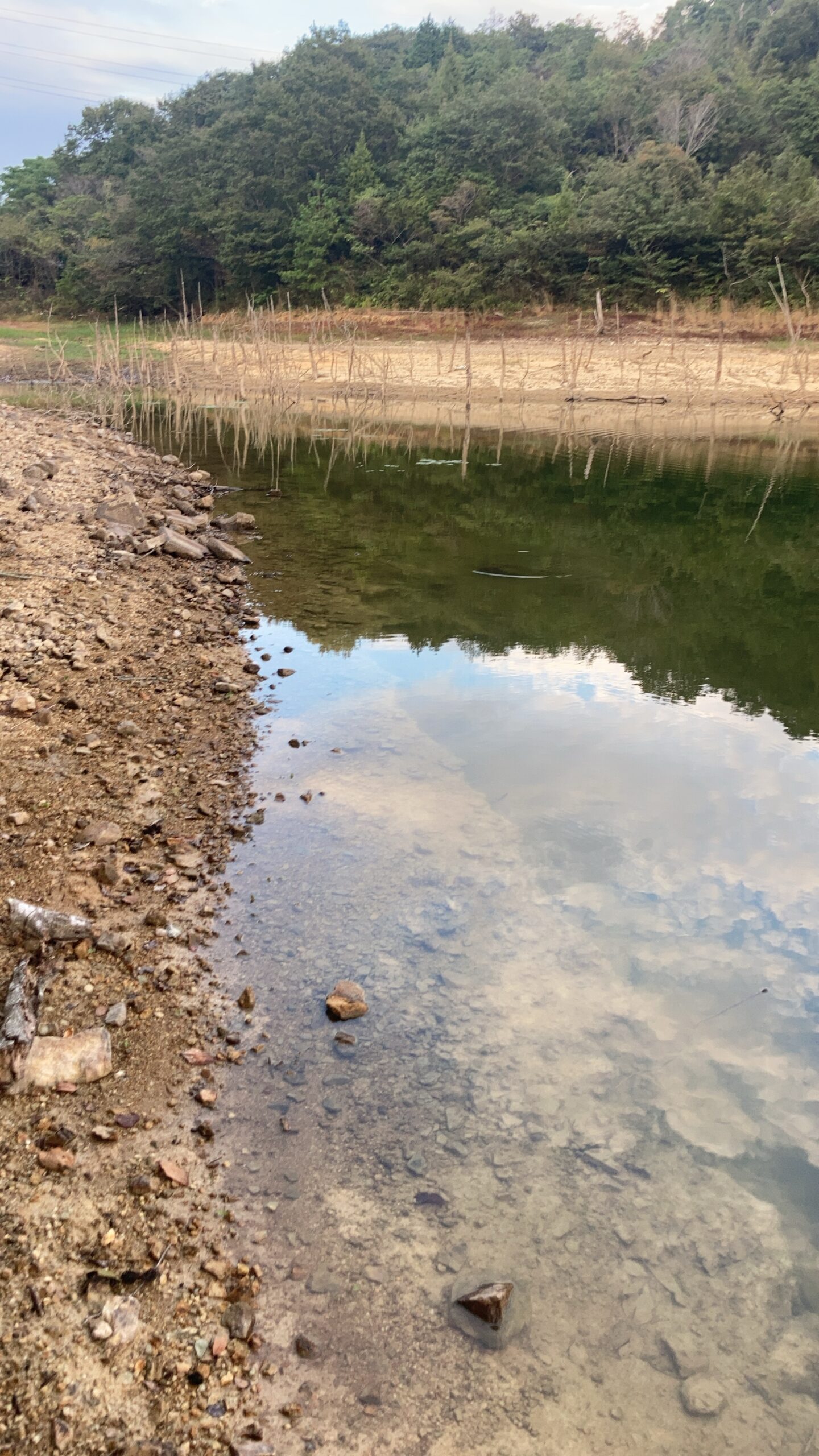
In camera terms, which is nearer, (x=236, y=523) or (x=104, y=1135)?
(x=104, y=1135)

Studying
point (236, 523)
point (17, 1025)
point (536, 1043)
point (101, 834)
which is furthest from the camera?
point (236, 523)

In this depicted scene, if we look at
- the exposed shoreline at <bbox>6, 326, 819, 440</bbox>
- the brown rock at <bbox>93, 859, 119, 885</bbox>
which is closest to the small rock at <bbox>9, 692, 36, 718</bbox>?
the brown rock at <bbox>93, 859, 119, 885</bbox>

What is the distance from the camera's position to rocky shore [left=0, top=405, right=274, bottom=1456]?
198cm

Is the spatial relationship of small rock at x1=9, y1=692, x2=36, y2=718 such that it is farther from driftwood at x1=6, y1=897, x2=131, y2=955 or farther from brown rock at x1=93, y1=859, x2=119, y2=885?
driftwood at x1=6, y1=897, x2=131, y2=955

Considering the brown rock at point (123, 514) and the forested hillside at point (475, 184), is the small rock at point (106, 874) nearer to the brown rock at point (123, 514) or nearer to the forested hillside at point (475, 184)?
the brown rock at point (123, 514)

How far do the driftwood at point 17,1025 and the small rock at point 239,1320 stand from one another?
0.93m

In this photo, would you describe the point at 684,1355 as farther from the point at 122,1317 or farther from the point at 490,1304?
the point at 122,1317

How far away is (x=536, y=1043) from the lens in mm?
3195

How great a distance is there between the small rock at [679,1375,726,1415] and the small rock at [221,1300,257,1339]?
998 mm

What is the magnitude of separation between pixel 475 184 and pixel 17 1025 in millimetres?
52487

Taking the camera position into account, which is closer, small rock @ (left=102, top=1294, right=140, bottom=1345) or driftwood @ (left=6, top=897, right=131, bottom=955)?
small rock @ (left=102, top=1294, right=140, bottom=1345)

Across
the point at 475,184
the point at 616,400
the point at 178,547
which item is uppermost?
the point at 475,184

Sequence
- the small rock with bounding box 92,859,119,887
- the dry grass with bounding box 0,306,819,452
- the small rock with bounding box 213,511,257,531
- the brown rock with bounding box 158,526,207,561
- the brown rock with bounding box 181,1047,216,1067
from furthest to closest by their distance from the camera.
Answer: the dry grass with bounding box 0,306,819,452
the small rock with bounding box 213,511,257,531
the brown rock with bounding box 158,526,207,561
the small rock with bounding box 92,859,119,887
the brown rock with bounding box 181,1047,216,1067

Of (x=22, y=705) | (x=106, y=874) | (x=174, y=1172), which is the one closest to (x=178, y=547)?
(x=22, y=705)
